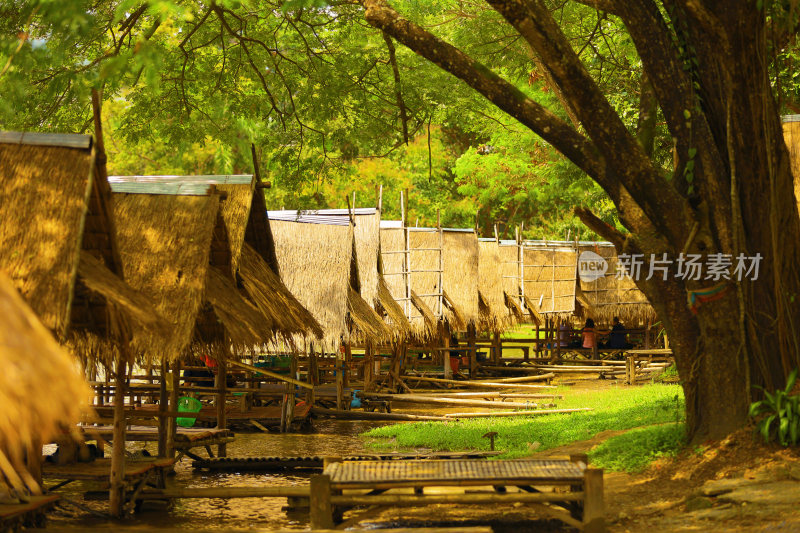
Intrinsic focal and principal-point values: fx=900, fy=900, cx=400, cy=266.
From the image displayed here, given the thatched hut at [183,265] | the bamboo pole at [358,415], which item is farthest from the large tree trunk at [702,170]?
the bamboo pole at [358,415]

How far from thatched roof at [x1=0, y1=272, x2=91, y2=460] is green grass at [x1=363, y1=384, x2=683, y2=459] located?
21.5 ft

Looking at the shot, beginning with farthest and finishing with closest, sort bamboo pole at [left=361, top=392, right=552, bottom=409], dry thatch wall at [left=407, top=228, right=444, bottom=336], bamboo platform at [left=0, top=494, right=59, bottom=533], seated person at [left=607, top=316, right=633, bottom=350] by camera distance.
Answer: seated person at [left=607, top=316, right=633, bottom=350], dry thatch wall at [left=407, top=228, right=444, bottom=336], bamboo pole at [left=361, top=392, right=552, bottom=409], bamboo platform at [left=0, top=494, right=59, bottom=533]

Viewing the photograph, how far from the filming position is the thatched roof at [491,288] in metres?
22.7

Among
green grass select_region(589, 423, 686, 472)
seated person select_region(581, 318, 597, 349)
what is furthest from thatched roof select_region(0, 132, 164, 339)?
seated person select_region(581, 318, 597, 349)

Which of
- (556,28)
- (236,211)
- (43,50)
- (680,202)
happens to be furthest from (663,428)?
(43,50)

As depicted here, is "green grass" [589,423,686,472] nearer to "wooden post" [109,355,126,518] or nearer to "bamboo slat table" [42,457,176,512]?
"bamboo slat table" [42,457,176,512]

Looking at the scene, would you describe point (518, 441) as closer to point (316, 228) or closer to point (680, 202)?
point (680, 202)

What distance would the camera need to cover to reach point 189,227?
8.52m

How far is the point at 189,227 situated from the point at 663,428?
17.0 ft

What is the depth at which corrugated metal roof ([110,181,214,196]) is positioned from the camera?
351 inches

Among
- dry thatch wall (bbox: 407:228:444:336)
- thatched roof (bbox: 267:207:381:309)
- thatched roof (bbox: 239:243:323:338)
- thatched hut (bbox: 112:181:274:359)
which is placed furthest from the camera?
dry thatch wall (bbox: 407:228:444:336)

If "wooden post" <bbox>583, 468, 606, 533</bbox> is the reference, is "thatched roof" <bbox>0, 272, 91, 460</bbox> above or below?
above

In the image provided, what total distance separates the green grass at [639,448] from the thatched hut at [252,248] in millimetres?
3517

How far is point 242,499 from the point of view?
9.20 meters
